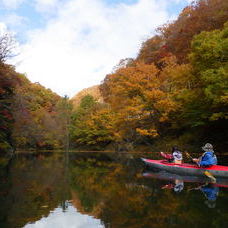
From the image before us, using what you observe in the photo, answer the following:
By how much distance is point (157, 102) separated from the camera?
3000 cm

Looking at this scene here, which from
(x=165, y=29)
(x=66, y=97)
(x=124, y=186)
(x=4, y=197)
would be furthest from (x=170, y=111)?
(x=66, y=97)

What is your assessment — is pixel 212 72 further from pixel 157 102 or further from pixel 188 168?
pixel 157 102

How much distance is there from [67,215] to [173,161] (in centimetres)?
1042

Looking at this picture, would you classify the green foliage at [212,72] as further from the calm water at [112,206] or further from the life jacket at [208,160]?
the calm water at [112,206]

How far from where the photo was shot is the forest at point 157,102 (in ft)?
72.1

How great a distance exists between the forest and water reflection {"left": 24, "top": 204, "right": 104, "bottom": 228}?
46.4 ft

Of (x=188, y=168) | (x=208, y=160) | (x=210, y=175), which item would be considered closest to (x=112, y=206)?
(x=210, y=175)

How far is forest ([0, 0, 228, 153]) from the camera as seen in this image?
22.0 m

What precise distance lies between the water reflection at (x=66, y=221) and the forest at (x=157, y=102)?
557 inches

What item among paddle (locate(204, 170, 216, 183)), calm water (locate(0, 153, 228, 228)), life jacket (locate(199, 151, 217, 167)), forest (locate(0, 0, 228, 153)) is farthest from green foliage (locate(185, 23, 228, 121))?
calm water (locate(0, 153, 228, 228))

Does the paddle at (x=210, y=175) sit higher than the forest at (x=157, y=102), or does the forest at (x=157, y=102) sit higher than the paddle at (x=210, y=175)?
the forest at (x=157, y=102)

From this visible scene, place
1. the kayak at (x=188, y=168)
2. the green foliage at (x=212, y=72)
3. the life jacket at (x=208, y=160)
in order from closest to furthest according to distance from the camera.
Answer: the kayak at (x=188, y=168), the life jacket at (x=208, y=160), the green foliage at (x=212, y=72)

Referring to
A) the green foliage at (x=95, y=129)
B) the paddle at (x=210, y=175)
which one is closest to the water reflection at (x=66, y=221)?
the paddle at (x=210, y=175)

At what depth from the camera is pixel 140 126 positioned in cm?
3366
